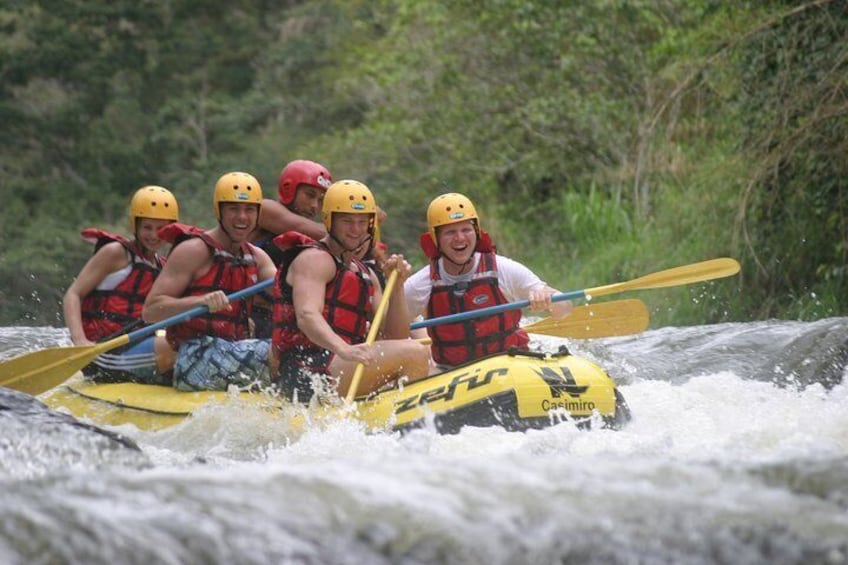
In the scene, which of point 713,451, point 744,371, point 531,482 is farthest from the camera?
point 744,371

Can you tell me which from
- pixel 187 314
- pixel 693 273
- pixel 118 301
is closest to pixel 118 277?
pixel 118 301

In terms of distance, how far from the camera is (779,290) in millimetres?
10875

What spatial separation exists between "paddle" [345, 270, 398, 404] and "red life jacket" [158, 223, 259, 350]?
86 cm

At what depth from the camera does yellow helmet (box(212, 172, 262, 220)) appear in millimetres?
6945

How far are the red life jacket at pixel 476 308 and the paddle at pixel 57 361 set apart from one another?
2.91 feet

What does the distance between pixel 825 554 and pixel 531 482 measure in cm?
92

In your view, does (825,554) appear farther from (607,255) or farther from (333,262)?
(607,255)

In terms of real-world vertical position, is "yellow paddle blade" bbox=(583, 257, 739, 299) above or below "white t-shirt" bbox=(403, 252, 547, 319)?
below

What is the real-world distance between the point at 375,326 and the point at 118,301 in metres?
1.95

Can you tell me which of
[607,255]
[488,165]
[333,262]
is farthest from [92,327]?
[488,165]

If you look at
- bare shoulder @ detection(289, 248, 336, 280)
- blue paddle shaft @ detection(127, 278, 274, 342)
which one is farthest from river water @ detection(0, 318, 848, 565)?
blue paddle shaft @ detection(127, 278, 274, 342)

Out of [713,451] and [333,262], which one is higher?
[333,262]

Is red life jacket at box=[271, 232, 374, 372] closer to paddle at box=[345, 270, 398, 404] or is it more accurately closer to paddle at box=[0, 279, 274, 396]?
paddle at box=[345, 270, 398, 404]

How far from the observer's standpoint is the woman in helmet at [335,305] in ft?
20.6
